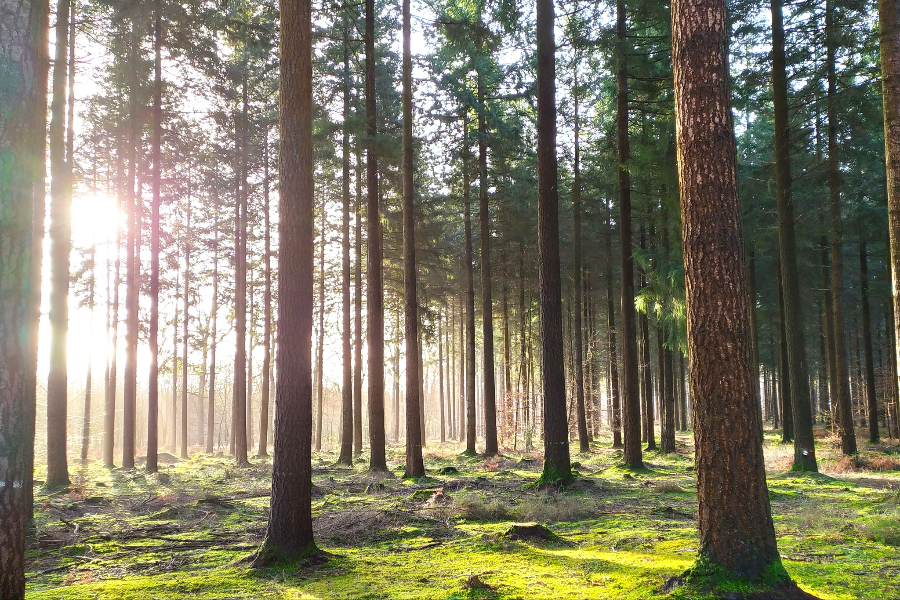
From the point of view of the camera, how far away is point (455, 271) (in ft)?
88.5

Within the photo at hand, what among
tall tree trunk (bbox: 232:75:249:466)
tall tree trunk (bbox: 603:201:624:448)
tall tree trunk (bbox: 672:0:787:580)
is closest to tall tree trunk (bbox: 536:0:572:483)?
tall tree trunk (bbox: 672:0:787:580)

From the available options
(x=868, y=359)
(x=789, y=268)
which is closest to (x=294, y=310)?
(x=789, y=268)

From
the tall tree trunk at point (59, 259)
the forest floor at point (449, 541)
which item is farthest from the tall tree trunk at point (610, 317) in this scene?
the tall tree trunk at point (59, 259)

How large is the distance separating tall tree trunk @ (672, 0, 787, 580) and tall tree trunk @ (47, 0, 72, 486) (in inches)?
502

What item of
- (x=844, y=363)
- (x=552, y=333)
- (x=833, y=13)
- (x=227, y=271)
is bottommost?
(x=844, y=363)

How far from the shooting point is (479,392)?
63.0 metres

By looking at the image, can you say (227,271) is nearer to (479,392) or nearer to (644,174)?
(644,174)

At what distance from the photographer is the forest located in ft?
14.8

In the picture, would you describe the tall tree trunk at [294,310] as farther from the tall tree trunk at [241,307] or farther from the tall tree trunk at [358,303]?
the tall tree trunk at [241,307]

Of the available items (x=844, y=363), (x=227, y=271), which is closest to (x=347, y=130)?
(x=844, y=363)

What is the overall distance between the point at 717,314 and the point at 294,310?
4543mm

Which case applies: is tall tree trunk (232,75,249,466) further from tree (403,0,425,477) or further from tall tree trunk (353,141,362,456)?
tree (403,0,425,477)

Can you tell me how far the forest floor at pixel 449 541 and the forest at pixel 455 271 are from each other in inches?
2.7

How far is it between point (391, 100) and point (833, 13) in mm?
13930
